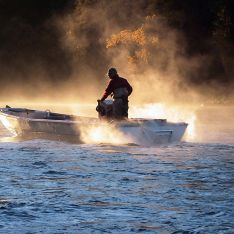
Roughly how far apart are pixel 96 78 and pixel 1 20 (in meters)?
15.9

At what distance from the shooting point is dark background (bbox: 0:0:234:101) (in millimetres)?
62094

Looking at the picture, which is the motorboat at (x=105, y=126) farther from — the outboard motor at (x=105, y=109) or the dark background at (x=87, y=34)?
the dark background at (x=87, y=34)

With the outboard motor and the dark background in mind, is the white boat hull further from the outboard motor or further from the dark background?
the dark background

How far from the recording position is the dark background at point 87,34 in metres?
Answer: 62.1

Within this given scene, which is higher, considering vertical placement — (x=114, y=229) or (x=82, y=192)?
(x=82, y=192)

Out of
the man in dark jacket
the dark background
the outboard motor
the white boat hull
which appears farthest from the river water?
the dark background

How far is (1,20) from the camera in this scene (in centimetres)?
8312

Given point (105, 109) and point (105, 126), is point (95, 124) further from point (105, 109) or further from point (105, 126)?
point (105, 109)

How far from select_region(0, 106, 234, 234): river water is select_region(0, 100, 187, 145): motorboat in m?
0.44

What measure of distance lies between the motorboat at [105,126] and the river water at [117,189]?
0.44m

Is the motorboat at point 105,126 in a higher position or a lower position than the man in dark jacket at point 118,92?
lower

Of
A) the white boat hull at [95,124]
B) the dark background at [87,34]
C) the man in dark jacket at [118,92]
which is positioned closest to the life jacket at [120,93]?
the man in dark jacket at [118,92]

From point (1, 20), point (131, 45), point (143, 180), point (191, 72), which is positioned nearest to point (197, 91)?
point (191, 72)

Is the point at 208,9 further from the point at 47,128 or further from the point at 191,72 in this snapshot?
the point at 47,128
